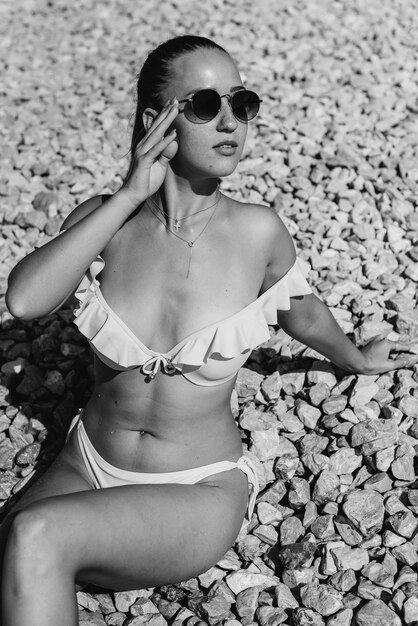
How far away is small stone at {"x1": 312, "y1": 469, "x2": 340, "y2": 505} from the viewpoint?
9.84 feet

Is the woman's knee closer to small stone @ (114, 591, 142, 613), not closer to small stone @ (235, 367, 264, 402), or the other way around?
small stone @ (114, 591, 142, 613)

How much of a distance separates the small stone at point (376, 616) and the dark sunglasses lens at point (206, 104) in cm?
163

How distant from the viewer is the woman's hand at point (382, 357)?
133 inches

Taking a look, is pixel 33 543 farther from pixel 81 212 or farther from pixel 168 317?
pixel 81 212

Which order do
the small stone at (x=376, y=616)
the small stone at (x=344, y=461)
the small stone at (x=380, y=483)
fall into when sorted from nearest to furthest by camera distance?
the small stone at (x=376, y=616)
the small stone at (x=380, y=483)
the small stone at (x=344, y=461)

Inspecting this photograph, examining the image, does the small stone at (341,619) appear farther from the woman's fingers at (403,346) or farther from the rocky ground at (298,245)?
the woman's fingers at (403,346)

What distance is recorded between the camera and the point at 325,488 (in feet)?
9.89

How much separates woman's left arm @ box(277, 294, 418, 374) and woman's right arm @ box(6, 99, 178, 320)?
78 centimetres

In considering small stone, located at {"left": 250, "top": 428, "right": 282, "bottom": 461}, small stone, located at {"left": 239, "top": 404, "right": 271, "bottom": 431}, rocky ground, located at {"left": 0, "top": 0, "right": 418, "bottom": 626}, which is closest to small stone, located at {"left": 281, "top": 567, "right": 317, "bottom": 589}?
rocky ground, located at {"left": 0, "top": 0, "right": 418, "bottom": 626}

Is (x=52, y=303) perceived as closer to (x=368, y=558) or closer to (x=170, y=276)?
(x=170, y=276)

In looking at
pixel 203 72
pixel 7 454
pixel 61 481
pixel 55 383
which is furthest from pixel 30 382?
pixel 203 72

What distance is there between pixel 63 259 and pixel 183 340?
472mm

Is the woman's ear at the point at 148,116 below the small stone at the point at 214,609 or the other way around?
the other way around

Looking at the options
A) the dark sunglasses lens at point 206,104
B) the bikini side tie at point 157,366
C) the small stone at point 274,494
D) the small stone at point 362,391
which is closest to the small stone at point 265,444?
the small stone at point 274,494
